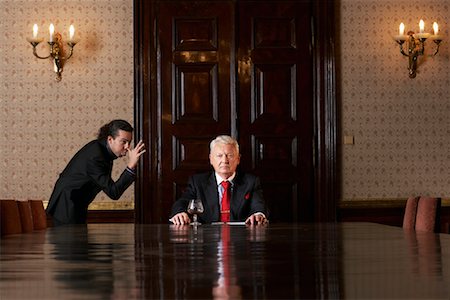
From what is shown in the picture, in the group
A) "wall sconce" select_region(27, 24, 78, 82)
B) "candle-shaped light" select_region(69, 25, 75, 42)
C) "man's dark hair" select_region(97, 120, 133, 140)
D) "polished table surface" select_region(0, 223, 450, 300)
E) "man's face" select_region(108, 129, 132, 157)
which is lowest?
"polished table surface" select_region(0, 223, 450, 300)

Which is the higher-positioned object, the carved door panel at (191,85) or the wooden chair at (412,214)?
the carved door panel at (191,85)

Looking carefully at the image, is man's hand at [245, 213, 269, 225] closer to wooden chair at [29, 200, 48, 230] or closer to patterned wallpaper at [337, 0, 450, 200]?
wooden chair at [29, 200, 48, 230]

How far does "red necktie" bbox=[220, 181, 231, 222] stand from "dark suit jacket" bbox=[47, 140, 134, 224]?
69 centimetres

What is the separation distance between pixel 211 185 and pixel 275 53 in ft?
8.13

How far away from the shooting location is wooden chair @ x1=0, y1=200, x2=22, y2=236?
490 cm

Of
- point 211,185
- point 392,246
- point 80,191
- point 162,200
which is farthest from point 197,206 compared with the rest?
point 162,200

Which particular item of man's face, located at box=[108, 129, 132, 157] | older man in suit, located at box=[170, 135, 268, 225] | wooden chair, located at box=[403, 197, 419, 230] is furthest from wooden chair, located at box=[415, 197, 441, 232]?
man's face, located at box=[108, 129, 132, 157]

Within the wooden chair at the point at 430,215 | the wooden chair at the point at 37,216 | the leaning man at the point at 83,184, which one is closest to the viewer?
the wooden chair at the point at 430,215

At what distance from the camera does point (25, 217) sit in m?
5.35

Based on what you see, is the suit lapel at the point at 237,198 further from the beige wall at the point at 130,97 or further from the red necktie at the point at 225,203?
the beige wall at the point at 130,97

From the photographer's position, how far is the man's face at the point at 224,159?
22.5 feet

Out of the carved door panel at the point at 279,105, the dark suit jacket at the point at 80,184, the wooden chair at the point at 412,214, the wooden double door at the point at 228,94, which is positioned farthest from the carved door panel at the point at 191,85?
the wooden chair at the point at 412,214

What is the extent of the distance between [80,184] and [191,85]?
2.24 metres

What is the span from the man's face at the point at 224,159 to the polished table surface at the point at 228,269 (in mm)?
2926
